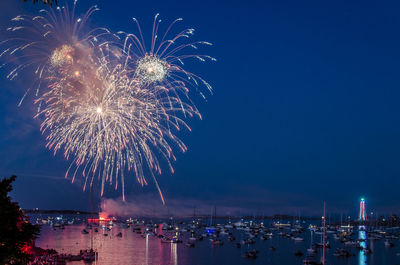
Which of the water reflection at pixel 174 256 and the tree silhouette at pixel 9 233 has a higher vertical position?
the tree silhouette at pixel 9 233

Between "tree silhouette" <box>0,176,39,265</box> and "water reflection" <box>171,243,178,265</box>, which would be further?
"water reflection" <box>171,243,178,265</box>

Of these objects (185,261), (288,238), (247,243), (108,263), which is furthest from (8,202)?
(288,238)

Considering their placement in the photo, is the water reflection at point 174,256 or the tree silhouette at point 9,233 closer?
the tree silhouette at point 9,233

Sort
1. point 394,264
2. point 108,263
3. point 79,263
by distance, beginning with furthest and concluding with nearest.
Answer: point 394,264 → point 108,263 → point 79,263

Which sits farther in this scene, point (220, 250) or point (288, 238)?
point (288, 238)

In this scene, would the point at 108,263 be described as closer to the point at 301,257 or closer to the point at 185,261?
the point at 185,261

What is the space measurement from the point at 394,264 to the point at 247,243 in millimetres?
29442

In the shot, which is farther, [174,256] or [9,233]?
[174,256]

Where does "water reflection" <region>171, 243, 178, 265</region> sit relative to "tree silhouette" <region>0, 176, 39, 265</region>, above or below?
below

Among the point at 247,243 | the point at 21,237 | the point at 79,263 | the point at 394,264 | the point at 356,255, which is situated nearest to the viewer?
the point at 21,237

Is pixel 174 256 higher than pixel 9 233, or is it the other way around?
pixel 9 233

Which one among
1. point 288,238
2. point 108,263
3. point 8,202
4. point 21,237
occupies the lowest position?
point 288,238

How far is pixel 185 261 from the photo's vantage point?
56344mm

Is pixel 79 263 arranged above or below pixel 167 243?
above
